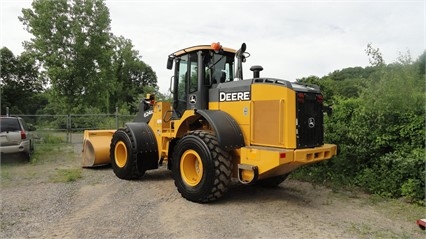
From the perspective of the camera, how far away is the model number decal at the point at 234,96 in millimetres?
6217

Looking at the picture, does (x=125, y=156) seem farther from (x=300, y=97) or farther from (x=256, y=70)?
(x=300, y=97)

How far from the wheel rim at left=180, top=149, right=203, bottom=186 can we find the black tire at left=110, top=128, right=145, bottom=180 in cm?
171

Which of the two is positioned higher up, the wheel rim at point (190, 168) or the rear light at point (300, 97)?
the rear light at point (300, 97)

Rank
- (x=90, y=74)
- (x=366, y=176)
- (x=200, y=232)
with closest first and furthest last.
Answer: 1. (x=200, y=232)
2. (x=366, y=176)
3. (x=90, y=74)

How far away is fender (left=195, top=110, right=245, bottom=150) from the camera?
5.94 meters

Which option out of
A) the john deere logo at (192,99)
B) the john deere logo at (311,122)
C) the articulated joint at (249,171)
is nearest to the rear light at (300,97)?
the john deere logo at (311,122)

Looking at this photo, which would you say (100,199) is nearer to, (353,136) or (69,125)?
(353,136)

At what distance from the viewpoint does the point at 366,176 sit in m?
7.18

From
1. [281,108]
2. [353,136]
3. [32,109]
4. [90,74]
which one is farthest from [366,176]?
[32,109]

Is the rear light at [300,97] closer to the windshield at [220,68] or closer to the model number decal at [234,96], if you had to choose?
the model number decal at [234,96]

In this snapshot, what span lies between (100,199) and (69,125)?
38.4 feet

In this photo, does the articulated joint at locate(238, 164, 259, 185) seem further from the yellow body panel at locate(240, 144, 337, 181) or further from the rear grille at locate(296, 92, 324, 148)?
A: the rear grille at locate(296, 92, 324, 148)

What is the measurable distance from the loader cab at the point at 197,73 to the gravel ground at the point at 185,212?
1.79 metres

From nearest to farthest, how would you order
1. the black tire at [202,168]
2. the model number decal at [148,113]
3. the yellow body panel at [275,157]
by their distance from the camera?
the yellow body panel at [275,157]
the black tire at [202,168]
the model number decal at [148,113]
